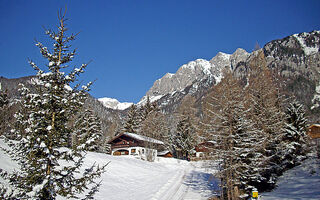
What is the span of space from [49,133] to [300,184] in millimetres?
16799

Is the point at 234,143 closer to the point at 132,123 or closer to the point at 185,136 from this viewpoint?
the point at 185,136

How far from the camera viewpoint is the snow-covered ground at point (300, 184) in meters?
12.9

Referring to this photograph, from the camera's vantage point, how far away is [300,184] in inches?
606

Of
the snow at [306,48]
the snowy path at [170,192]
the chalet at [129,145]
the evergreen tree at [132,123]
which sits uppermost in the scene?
the snow at [306,48]

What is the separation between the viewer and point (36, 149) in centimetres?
597

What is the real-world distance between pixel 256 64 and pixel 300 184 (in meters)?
11.5

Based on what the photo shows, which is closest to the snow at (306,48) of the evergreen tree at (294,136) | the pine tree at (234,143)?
the evergreen tree at (294,136)

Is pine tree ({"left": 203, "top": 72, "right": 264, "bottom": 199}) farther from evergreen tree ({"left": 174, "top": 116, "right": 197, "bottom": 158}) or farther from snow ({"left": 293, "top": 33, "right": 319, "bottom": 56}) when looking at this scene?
snow ({"left": 293, "top": 33, "right": 319, "bottom": 56})

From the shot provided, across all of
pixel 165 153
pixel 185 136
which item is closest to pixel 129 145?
pixel 165 153

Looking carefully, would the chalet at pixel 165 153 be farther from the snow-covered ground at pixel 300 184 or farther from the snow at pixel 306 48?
the snow at pixel 306 48

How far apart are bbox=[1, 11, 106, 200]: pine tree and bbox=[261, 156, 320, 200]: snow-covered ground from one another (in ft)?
40.3

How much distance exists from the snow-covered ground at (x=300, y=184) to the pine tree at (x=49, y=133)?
12.3 meters

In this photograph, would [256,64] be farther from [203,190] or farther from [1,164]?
[1,164]

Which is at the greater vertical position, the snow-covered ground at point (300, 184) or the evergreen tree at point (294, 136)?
the evergreen tree at point (294, 136)
